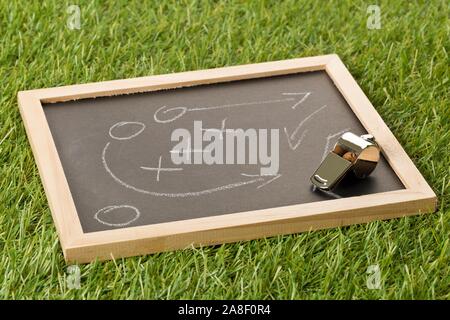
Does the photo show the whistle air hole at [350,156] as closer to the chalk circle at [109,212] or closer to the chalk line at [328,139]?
the chalk line at [328,139]

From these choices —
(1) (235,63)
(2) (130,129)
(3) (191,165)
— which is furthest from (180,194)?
(1) (235,63)

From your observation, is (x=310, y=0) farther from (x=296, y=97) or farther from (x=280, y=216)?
(x=280, y=216)

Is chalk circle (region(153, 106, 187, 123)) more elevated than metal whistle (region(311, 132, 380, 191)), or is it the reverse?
chalk circle (region(153, 106, 187, 123))

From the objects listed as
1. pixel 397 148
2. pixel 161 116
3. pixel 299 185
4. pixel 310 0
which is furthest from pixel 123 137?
pixel 310 0

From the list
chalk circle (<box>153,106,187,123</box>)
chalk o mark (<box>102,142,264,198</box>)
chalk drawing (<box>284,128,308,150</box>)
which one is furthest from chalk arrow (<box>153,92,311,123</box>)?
chalk o mark (<box>102,142,264,198</box>)

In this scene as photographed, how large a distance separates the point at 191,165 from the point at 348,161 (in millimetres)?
462

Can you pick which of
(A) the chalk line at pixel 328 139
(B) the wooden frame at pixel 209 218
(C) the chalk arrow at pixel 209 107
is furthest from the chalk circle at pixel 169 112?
(A) the chalk line at pixel 328 139

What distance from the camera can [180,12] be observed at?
375 centimetres

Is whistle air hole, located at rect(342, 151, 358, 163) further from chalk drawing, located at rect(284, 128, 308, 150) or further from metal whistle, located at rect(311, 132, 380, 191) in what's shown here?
chalk drawing, located at rect(284, 128, 308, 150)

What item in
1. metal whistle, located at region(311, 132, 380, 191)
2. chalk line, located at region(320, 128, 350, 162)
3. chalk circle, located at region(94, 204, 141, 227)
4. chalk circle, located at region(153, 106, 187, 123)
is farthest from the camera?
chalk circle, located at region(153, 106, 187, 123)

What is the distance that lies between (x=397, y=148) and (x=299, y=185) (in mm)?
356

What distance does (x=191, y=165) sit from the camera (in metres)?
2.85

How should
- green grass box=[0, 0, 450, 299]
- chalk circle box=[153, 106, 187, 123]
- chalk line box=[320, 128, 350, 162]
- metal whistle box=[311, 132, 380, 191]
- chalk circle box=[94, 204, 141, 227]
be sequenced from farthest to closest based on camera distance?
chalk circle box=[153, 106, 187, 123] < chalk line box=[320, 128, 350, 162] < metal whistle box=[311, 132, 380, 191] < chalk circle box=[94, 204, 141, 227] < green grass box=[0, 0, 450, 299]

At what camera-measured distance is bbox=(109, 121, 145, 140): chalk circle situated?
296cm
